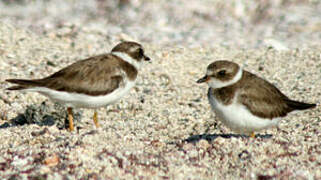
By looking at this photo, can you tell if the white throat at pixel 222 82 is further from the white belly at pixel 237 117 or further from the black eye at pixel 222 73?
the white belly at pixel 237 117

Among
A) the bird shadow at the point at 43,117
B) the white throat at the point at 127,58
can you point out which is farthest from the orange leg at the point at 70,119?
the white throat at the point at 127,58

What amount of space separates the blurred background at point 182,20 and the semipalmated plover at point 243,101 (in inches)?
196

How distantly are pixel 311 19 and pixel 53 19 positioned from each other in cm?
673

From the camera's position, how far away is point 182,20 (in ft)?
44.1

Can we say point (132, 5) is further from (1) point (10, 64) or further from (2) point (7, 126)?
(2) point (7, 126)

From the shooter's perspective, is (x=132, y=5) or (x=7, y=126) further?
(x=132, y=5)

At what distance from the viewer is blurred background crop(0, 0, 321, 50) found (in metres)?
11.2

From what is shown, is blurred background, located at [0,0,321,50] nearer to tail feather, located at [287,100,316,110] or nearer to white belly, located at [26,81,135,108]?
tail feather, located at [287,100,316,110]

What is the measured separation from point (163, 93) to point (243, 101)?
3.05 metres

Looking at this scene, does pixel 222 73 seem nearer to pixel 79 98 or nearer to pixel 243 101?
pixel 243 101

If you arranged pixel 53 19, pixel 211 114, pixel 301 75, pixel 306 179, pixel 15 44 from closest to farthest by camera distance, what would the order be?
pixel 306 179 → pixel 211 114 → pixel 301 75 → pixel 15 44 → pixel 53 19

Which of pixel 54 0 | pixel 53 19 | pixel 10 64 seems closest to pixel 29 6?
pixel 54 0

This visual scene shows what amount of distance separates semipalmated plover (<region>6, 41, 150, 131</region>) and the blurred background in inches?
187

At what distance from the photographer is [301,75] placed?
8.78m
